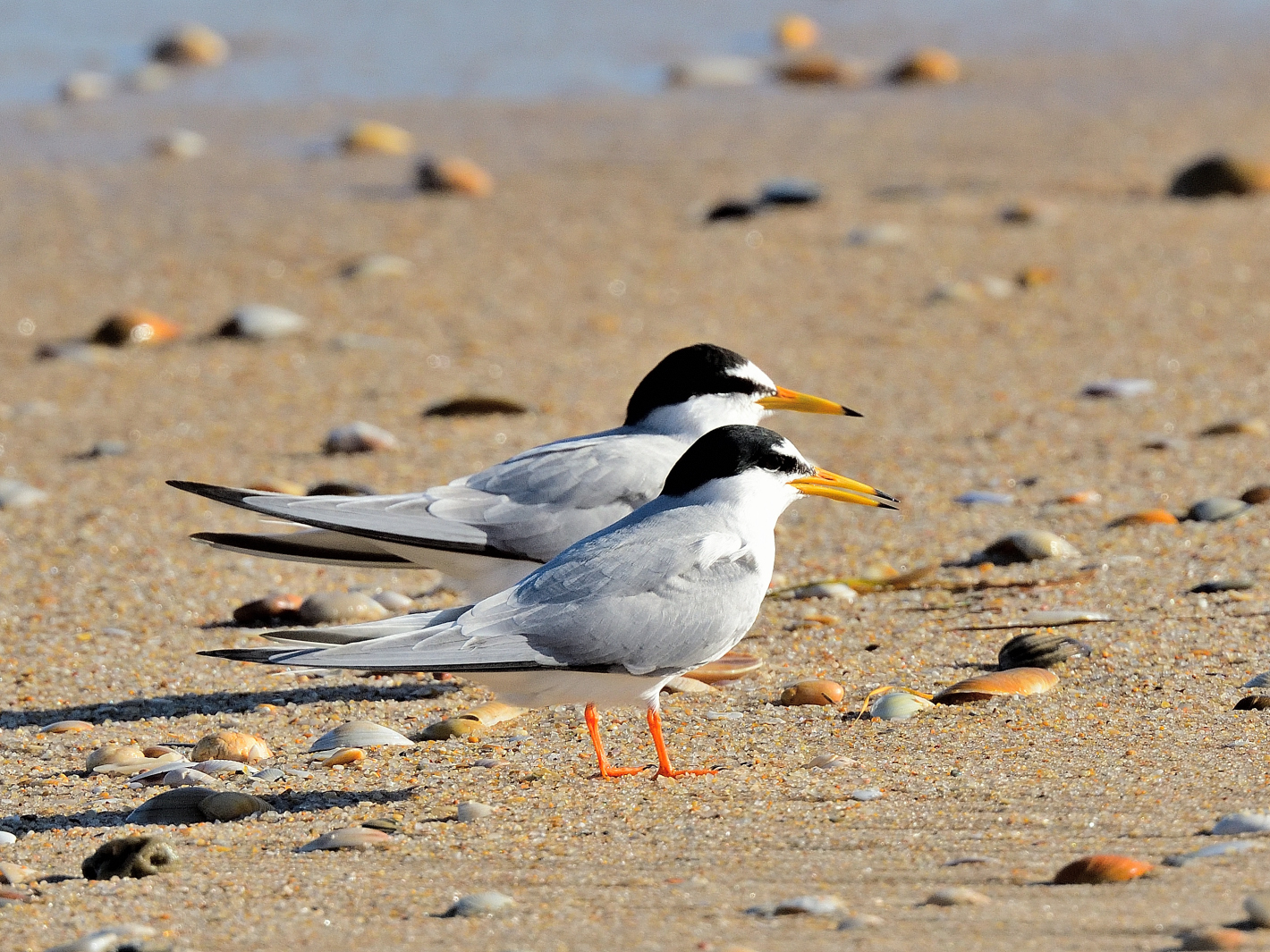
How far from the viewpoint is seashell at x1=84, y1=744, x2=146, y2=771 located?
3.87 metres

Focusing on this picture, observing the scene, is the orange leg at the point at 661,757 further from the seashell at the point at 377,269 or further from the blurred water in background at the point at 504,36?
the blurred water in background at the point at 504,36

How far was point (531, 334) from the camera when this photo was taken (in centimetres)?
775

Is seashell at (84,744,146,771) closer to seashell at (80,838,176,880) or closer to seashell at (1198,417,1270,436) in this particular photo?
seashell at (80,838,176,880)

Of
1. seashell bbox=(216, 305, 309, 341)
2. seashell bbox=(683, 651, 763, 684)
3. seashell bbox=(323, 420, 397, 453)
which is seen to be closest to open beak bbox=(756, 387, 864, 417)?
seashell bbox=(683, 651, 763, 684)

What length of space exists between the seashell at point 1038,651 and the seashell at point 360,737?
54.9 inches

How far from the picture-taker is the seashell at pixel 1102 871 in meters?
2.89

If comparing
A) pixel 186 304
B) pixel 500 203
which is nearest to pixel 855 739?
pixel 186 304

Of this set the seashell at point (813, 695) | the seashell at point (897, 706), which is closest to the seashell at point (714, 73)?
the seashell at point (813, 695)

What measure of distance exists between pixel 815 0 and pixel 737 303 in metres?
8.10

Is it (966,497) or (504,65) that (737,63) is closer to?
(504,65)

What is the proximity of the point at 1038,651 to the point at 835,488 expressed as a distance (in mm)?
606

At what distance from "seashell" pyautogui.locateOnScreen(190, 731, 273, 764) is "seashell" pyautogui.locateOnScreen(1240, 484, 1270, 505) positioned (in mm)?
2975

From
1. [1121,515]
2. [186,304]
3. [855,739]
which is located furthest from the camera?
[186,304]

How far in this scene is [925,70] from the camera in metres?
12.3
